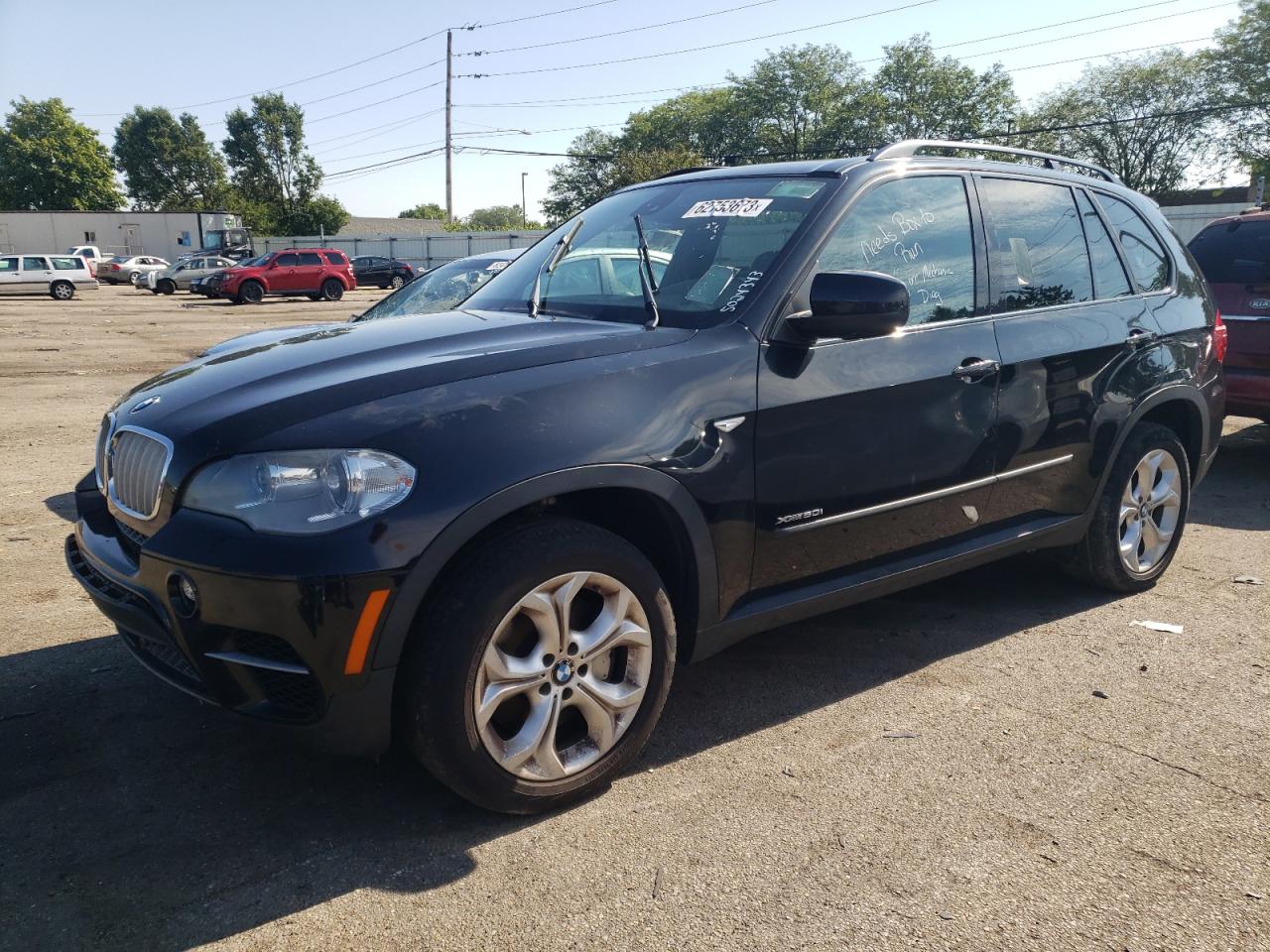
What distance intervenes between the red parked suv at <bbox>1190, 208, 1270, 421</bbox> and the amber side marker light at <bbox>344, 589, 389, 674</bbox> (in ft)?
20.0

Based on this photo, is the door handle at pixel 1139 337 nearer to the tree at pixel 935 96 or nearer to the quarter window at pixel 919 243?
the quarter window at pixel 919 243

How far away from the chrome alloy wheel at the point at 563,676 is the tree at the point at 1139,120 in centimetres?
6546

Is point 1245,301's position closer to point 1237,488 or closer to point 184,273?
point 1237,488

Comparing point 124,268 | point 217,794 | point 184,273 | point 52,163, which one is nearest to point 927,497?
point 217,794

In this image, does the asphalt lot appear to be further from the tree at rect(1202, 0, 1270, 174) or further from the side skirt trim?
the tree at rect(1202, 0, 1270, 174)

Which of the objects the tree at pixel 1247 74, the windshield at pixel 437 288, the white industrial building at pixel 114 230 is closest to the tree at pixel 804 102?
the tree at pixel 1247 74

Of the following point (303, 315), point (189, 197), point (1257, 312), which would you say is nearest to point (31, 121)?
point (189, 197)

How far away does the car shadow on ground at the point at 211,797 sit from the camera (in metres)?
2.34

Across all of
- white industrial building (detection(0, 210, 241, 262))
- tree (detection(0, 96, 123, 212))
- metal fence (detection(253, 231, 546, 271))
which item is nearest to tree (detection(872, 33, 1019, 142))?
metal fence (detection(253, 231, 546, 271))

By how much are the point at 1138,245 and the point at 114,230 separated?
63.5 meters

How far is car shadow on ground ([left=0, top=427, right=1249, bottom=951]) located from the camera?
2344 mm

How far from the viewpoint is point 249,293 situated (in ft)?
109

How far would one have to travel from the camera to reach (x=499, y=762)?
8.47ft

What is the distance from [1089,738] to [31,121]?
102 m
